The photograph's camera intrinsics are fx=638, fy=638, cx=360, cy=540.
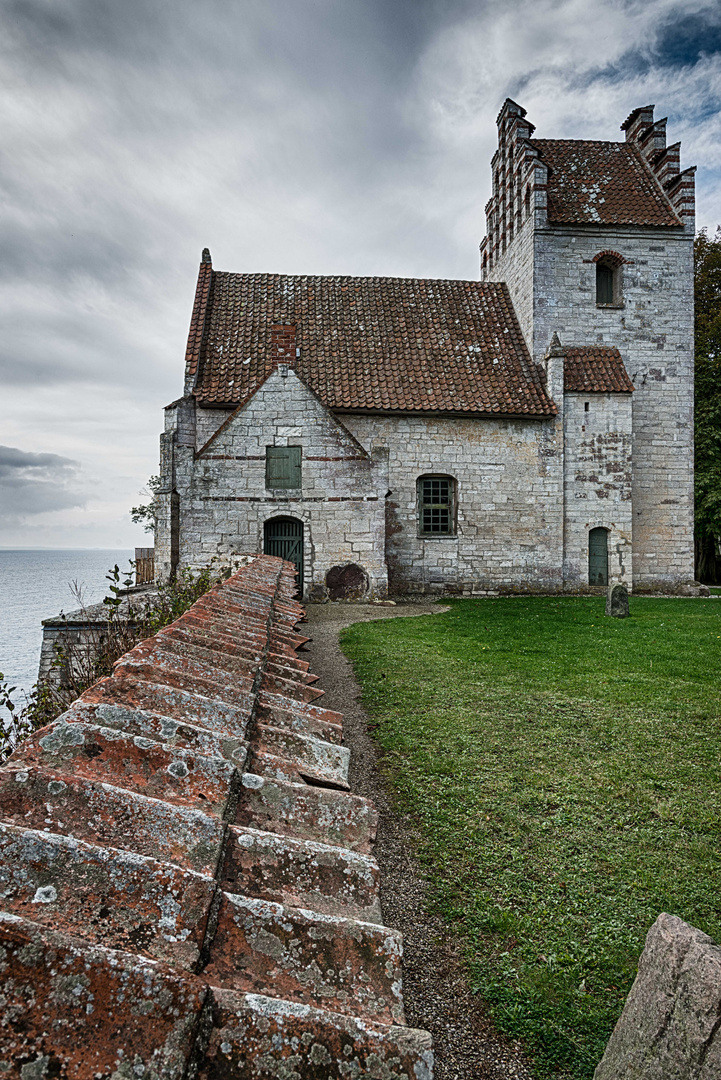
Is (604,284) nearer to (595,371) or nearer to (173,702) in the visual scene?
(595,371)

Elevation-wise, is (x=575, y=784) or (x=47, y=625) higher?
(x=47, y=625)

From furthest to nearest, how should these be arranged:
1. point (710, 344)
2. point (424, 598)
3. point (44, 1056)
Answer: point (710, 344) → point (424, 598) → point (44, 1056)

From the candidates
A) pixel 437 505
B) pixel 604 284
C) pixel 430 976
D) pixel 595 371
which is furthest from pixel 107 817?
pixel 604 284

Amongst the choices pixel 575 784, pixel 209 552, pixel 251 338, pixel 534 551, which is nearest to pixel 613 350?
pixel 534 551

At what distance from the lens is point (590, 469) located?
64.6ft

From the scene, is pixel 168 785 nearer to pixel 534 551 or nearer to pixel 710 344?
pixel 534 551

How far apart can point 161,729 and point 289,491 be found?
15102 mm

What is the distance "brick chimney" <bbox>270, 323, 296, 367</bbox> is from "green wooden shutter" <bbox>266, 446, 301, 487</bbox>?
3946 millimetres

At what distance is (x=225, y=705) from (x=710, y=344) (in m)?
31.9

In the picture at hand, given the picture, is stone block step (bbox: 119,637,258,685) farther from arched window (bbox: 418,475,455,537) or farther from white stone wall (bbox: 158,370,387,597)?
arched window (bbox: 418,475,455,537)

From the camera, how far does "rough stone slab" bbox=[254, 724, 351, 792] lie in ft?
6.08

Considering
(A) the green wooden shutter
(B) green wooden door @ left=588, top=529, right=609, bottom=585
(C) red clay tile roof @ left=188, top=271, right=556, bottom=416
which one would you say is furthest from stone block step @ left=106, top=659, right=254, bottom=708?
(B) green wooden door @ left=588, top=529, right=609, bottom=585

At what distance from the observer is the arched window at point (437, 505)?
1939 cm

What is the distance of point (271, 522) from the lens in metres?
16.9
